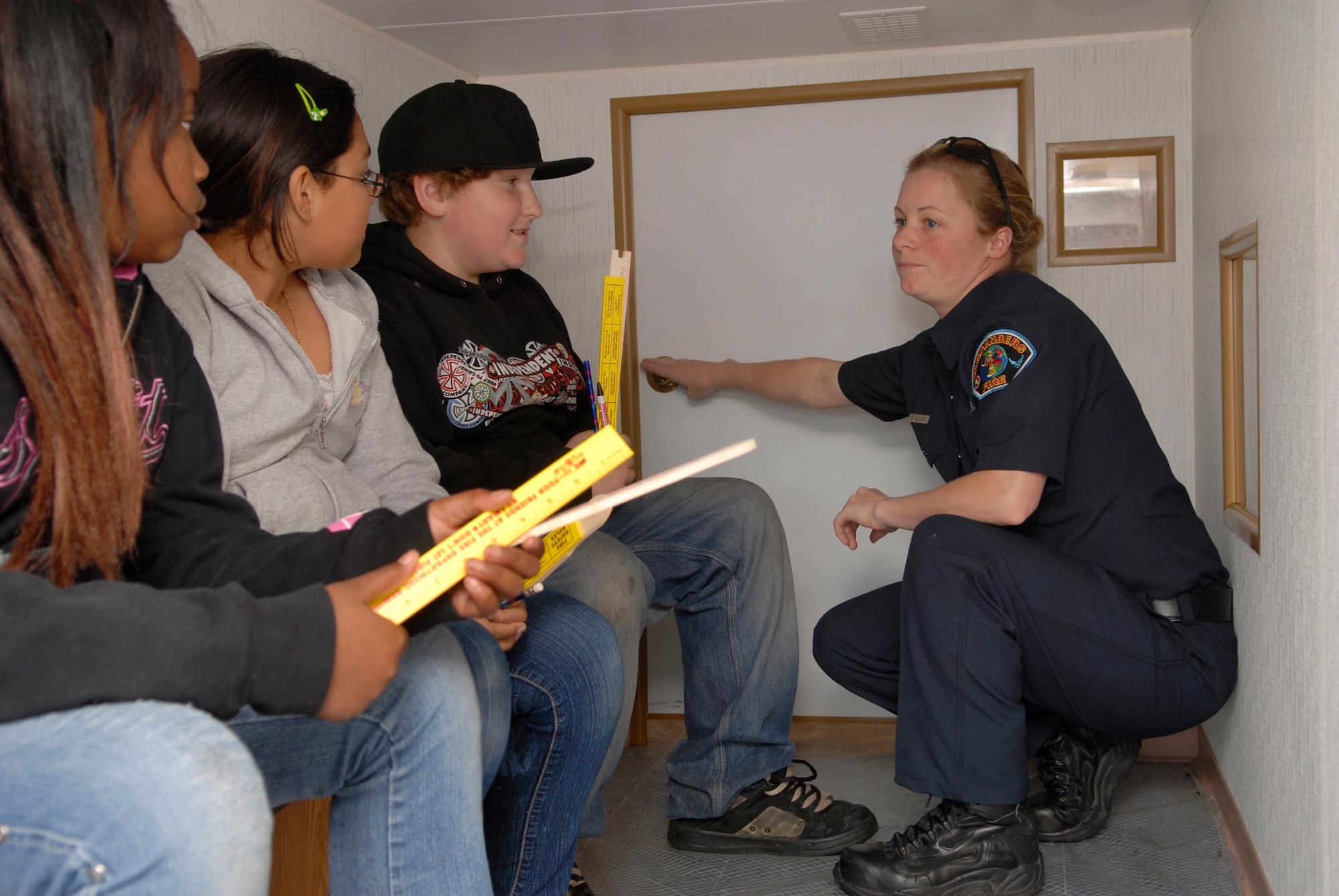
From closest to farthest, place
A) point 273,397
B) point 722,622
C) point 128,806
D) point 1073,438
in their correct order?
point 128,806
point 273,397
point 1073,438
point 722,622

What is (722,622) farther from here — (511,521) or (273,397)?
(511,521)

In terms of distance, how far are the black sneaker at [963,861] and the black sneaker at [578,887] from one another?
1.32ft

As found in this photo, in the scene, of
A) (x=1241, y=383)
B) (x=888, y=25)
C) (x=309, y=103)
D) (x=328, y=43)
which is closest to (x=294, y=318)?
(x=309, y=103)

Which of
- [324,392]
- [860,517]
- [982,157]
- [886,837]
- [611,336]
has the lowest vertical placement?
[886,837]

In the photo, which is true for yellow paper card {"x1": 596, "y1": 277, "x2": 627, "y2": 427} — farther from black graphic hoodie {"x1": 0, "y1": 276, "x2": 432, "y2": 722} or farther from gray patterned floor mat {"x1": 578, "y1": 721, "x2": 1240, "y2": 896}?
black graphic hoodie {"x1": 0, "y1": 276, "x2": 432, "y2": 722}

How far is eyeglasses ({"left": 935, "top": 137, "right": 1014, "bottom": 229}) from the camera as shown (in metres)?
1.90

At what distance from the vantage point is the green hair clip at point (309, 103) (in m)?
1.33

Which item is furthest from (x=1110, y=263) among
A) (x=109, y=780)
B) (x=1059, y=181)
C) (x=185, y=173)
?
(x=109, y=780)

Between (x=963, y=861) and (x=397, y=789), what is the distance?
38.1 inches

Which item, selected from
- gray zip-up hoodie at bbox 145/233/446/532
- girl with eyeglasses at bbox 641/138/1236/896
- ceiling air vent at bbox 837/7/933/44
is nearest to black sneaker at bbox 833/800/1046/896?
girl with eyeglasses at bbox 641/138/1236/896

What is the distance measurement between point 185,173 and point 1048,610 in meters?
1.27

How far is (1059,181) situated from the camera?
224 centimetres

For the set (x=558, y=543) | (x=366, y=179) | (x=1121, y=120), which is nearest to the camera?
(x=558, y=543)

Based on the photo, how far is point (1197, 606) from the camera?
5.45 ft
